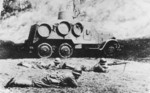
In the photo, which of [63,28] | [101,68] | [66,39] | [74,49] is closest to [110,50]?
[74,49]

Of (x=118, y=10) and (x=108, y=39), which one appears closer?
(x=108, y=39)

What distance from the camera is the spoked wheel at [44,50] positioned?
1139 cm

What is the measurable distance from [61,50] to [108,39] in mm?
2063

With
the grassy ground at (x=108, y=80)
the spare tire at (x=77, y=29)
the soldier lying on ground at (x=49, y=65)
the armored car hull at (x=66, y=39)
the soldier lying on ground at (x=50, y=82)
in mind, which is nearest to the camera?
the grassy ground at (x=108, y=80)

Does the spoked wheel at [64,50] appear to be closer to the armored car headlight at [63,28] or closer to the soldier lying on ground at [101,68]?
the armored car headlight at [63,28]

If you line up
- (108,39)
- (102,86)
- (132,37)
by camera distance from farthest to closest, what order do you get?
1. (132,37)
2. (108,39)
3. (102,86)

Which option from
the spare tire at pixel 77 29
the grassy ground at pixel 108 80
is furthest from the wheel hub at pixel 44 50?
the grassy ground at pixel 108 80

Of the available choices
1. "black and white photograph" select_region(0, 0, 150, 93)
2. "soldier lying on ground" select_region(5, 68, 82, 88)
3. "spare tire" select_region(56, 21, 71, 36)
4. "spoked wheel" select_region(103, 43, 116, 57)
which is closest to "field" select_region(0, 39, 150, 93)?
"black and white photograph" select_region(0, 0, 150, 93)

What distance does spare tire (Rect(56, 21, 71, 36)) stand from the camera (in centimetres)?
1172

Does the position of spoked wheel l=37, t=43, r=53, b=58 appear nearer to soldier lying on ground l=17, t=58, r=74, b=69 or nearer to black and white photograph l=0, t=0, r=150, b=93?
black and white photograph l=0, t=0, r=150, b=93

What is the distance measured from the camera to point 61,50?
11.6m

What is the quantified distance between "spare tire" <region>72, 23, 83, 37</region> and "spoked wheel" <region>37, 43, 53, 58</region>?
1.18m

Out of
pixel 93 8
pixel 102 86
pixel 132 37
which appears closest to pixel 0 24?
pixel 93 8

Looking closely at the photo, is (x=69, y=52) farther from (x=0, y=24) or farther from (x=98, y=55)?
(x=0, y=24)
